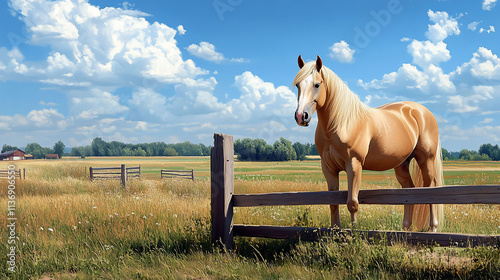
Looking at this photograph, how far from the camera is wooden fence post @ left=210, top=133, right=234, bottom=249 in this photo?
17.6 feet

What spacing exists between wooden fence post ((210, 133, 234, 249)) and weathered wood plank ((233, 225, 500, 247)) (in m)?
0.25

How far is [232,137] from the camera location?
5574mm

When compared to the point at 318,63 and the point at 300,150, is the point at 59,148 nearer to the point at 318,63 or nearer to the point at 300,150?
the point at 300,150

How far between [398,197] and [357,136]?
3.19 feet

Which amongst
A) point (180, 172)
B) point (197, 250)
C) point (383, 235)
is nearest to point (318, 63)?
point (383, 235)

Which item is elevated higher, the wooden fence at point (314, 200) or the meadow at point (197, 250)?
the wooden fence at point (314, 200)

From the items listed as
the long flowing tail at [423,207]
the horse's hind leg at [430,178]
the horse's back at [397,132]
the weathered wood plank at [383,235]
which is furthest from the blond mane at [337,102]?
the long flowing tail at [423,207]

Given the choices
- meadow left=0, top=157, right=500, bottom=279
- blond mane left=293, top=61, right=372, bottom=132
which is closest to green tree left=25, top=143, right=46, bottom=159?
meadow left=0, top=157, right=500, bottom=279

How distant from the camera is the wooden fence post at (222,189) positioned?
211 inches

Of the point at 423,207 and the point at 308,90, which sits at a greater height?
the point at 308,90

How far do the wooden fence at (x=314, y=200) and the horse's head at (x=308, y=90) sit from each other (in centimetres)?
124

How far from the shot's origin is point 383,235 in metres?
4.84

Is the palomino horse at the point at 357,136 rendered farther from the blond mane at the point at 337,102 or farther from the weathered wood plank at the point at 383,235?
the weathered wood plank at the point at 383,235

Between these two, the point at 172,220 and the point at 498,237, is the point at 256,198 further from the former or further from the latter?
the point at 498,237
